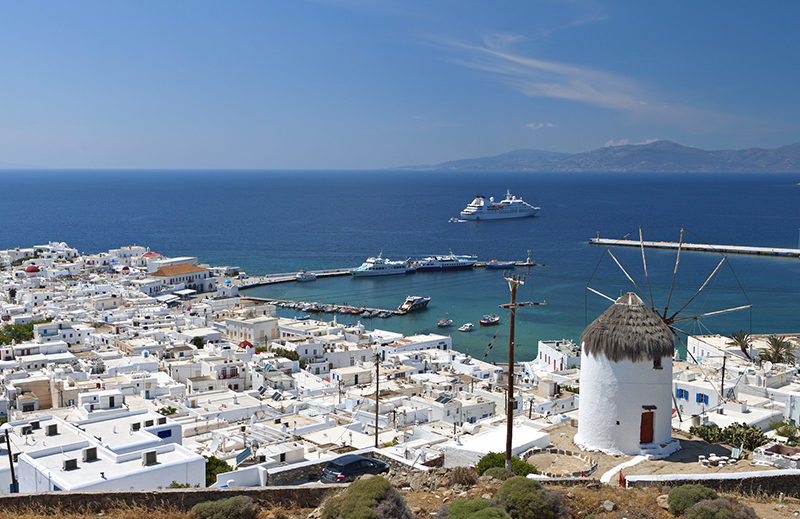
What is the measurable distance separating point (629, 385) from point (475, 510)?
6365 mm

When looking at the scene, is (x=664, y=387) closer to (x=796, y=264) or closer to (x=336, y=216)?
(x=796, y=264)

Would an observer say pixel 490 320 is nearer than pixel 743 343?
No

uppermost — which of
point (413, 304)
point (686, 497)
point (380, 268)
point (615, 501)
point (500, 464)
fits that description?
point (686, 497)

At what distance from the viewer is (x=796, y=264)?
8862 cm

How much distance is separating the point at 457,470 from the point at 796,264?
302 feet

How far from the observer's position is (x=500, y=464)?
12.9 m

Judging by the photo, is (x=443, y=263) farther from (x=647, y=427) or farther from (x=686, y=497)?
(x=686, y=497)

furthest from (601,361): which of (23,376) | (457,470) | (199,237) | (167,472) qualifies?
(199,237)

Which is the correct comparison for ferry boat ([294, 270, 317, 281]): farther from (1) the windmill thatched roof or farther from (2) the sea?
(1) the windmill thatched roof

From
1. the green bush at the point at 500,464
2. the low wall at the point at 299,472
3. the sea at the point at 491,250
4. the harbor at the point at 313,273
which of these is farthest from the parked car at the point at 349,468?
the harbor at the point at 313,273

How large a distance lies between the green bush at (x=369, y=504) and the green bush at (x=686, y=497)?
3.74 meters

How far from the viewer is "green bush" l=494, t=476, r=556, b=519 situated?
30.2 feet

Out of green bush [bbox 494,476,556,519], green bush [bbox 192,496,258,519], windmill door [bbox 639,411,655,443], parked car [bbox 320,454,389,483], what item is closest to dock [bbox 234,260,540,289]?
windmill door [bbox 639,411,655,443]

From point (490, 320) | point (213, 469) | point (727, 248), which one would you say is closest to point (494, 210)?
point (727, 248)
